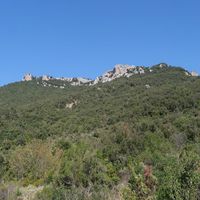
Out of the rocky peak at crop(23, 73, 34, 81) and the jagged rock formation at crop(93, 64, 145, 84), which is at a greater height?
the rocky peak at crop(23, 73, 34, 81)

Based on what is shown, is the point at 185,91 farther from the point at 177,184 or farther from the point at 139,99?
the point at 177,184

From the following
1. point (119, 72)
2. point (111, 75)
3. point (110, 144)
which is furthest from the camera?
point (111, 75)

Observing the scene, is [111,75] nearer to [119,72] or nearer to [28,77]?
[119,72]

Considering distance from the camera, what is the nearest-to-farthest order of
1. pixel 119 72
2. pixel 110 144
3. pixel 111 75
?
pixel 110 144, pixel 119 72, pixel 111 75

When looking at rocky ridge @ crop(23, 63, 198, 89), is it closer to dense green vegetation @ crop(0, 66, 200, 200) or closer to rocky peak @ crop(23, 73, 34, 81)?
rocky peak @ crop(23, 73, 34, 81)

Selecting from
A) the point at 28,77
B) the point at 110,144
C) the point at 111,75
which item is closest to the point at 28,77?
the point at 28,77

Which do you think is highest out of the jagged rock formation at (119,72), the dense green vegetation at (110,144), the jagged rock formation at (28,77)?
the jagged rock formation at (28,77)

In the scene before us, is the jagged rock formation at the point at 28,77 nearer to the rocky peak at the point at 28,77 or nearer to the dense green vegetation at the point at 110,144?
the rocky peak at the point at 28,77

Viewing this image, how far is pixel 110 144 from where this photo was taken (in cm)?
5356

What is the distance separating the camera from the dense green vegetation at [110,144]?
22.5 meters

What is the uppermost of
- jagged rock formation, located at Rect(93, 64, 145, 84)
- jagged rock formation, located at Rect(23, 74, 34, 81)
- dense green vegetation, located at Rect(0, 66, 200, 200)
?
jagged rock formation, located at Rect(23, 74, 34, 81)

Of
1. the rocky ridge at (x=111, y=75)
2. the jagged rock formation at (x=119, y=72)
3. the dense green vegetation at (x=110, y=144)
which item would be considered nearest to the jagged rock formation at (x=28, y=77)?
the rocky ridge at (x=111, y=75)

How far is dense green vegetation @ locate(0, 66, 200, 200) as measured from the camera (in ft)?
73.7

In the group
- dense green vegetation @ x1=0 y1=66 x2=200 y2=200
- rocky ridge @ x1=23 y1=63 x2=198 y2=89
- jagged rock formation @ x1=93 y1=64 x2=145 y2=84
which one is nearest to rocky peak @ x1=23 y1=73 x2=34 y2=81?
rocky ridge @ x1=23 y1=63 x2=198 y2=89
